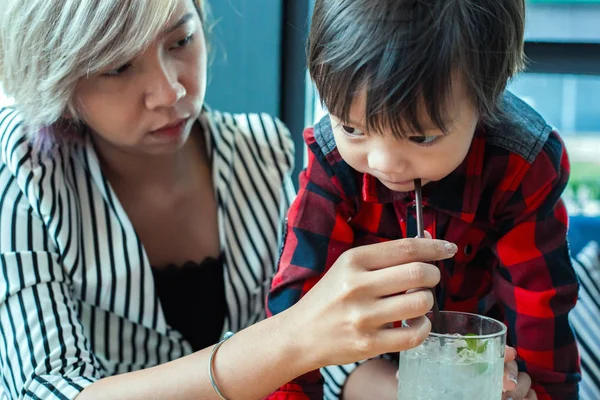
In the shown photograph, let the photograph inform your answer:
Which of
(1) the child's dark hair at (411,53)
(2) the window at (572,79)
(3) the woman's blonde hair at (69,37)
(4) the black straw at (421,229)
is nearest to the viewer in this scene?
(1) the child's dark hair at (411,53)

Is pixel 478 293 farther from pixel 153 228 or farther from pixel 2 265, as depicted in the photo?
pixel 2 265

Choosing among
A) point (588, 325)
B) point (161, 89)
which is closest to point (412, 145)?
point (161, 89)

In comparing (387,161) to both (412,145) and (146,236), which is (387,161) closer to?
(412,145)

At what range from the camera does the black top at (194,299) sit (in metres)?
1.43

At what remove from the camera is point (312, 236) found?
1122 mm

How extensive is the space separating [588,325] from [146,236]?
2.97 feet

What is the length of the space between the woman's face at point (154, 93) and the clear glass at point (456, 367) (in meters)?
0.58

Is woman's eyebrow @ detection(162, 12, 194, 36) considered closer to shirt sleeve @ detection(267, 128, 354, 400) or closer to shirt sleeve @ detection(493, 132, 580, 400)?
shirt sleeve @ detection(267, 128, 354, 400)

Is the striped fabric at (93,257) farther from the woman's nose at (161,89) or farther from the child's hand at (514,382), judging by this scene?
the child's hand at (514,382)

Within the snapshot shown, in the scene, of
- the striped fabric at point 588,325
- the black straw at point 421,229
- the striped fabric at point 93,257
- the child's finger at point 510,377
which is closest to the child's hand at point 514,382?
the child's finger at point 510,377

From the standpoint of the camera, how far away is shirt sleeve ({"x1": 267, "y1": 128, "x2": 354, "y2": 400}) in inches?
44.1

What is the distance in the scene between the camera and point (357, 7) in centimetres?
88

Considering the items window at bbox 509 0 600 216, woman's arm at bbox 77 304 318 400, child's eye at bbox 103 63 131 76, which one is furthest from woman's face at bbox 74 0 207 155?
window at bbox 509 0 600 216

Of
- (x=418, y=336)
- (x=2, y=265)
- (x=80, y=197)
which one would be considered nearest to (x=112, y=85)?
(x=80, y=197)
